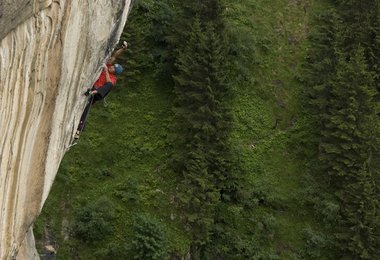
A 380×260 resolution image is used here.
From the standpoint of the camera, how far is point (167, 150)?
31844mm

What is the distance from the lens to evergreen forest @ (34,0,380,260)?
28.1 meters

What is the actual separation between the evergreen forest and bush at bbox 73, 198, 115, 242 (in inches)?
2.7

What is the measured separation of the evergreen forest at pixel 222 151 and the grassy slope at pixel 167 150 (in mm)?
70

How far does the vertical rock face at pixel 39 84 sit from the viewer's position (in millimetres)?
11492

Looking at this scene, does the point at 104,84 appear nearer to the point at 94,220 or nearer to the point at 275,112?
the point at 94,220

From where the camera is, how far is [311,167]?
32438 millimetres

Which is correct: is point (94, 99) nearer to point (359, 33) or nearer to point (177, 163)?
point (177, 163)

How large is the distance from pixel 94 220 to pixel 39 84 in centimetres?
1568

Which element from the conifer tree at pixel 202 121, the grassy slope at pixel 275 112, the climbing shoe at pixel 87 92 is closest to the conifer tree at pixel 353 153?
the grassy slope at pixel 275 112

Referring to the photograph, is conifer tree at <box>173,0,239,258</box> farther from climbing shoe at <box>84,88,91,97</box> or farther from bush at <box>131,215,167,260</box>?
climbing shoe at <box>84,88,91,97</box>

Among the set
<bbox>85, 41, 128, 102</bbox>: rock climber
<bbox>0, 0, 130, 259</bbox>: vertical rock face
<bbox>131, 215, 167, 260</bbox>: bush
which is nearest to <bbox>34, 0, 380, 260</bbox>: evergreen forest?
<bbox>131, 215, 167, 260</bbox>: bush

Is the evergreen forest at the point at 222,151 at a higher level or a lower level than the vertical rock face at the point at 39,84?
lower

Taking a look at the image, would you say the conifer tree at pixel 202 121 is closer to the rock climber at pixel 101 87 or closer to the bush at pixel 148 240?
the bush at pixel 148 240

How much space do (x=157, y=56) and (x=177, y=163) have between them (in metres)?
7.85
